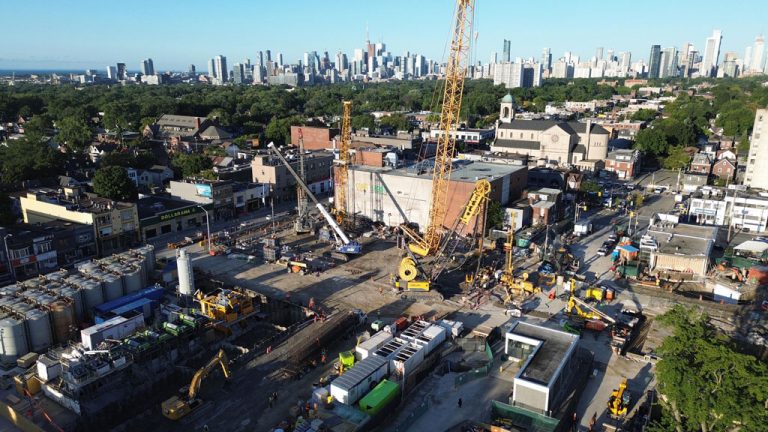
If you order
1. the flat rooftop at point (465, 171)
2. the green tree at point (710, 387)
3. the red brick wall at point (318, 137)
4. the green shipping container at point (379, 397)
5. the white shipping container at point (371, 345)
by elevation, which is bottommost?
the green shipping container at point (379, 397)

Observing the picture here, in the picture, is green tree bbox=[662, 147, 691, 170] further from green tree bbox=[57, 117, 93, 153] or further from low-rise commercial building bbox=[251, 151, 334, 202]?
green tree bbox=[57, 117, 93, 153]

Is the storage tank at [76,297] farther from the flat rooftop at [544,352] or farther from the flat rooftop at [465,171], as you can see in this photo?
the flat rooftop at [465,171]

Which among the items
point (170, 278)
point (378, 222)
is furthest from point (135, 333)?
point (378, 222)

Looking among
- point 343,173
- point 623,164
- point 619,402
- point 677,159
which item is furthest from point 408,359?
point 677,159

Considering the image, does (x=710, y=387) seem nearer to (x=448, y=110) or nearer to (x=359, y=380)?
(x=359, y=380)

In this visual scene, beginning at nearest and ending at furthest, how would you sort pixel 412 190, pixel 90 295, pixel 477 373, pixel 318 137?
pixel 477 373
pixel 90 295
pixel 412 190
pixel 318 137

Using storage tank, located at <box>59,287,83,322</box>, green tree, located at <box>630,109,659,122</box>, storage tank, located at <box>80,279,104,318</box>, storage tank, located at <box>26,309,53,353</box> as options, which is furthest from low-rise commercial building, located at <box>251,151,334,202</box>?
green tree, located at <box>630,109,659,122</box>

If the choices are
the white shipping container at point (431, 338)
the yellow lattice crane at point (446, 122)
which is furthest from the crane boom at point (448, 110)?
the white shipping container at point (431, 338)
